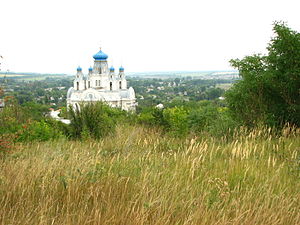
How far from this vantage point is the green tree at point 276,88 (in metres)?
7.57

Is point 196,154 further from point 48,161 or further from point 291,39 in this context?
point 291,39

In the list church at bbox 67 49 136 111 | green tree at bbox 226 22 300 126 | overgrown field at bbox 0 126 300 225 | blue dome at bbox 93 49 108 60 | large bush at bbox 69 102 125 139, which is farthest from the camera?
blue dome at bbox 93 49 108 60

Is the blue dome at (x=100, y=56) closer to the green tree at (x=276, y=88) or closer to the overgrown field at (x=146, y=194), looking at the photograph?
the green tree at (x=276, y=88)

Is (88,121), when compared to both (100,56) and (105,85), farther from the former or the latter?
(100,56)

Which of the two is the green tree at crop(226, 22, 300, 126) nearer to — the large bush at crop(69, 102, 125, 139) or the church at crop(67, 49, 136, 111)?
the large bush at crop(69, 102, 125, 139)

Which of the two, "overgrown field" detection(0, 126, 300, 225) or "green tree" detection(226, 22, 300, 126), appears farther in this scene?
"green tree" detection(226, 22, 300, 126)

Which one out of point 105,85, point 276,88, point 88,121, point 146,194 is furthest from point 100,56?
point 146,194

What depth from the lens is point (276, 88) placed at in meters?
7.87

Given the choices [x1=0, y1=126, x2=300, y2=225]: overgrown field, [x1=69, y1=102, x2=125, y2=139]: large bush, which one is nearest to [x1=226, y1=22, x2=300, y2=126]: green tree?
[x1=69, y1=102, x2=125, y2=139]: large bush

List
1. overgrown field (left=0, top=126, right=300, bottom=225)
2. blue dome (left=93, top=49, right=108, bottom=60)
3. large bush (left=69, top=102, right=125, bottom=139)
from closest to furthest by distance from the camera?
overgrown field (left=0, top=126, right=300, bottom=225)
large bush (left=69, top=102, right=125, bottom=139)
blue dome (left=93, top=49, right=108, bottom=60)

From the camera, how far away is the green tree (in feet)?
24.8

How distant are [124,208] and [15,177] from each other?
1.07m

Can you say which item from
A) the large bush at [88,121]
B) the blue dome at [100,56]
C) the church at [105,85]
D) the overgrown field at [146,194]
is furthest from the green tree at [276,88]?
the blue dome at [100,56]

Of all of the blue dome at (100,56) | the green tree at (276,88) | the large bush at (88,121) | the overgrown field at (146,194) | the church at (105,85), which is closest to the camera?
the overgrown field at (146,194)
